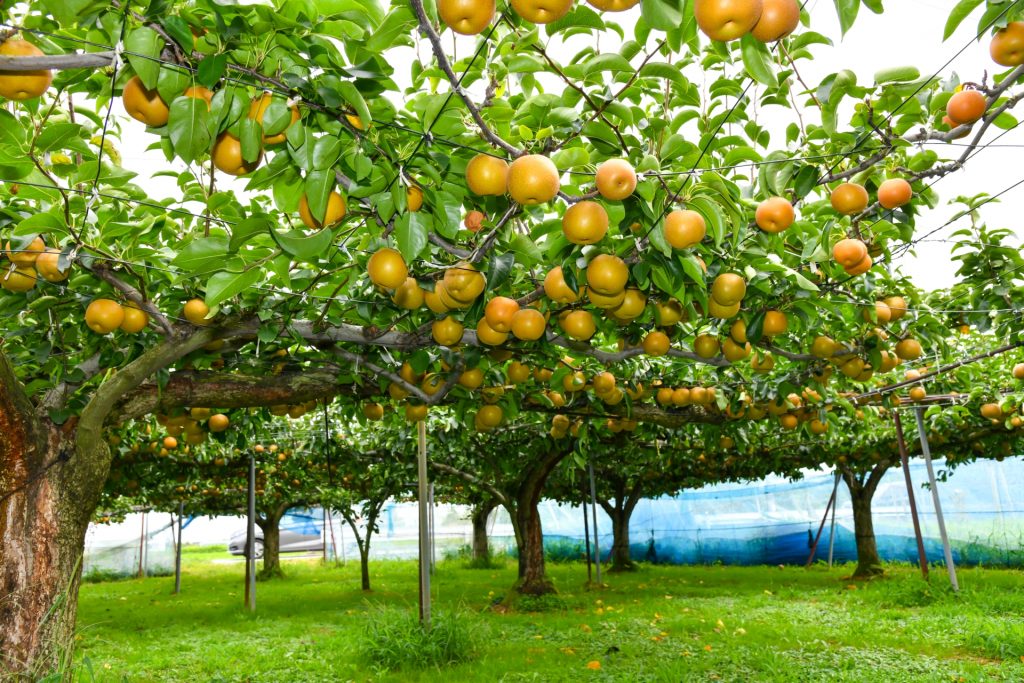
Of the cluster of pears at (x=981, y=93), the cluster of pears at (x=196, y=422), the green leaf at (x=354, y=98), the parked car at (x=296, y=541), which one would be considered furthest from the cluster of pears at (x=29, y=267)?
the parked car at (x=296, y=541)

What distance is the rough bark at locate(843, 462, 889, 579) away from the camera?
1183 cm

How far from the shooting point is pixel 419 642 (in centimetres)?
583

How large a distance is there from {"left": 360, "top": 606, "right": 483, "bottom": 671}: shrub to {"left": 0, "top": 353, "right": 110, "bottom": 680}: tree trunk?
321cm

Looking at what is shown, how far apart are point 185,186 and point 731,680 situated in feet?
16.0

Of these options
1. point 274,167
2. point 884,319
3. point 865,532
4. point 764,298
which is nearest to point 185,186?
point 274,167

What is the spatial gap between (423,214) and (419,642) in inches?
194

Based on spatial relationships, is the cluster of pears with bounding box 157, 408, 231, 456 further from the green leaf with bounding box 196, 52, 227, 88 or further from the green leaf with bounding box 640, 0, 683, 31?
the green leaf with bounding box 640, 0, 683, 31

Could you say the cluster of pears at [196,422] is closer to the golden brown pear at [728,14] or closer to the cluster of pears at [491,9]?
the cluster of pears at [491,9]

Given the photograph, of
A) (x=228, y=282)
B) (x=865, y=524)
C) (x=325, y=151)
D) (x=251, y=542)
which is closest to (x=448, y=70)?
(x=325, y=151)

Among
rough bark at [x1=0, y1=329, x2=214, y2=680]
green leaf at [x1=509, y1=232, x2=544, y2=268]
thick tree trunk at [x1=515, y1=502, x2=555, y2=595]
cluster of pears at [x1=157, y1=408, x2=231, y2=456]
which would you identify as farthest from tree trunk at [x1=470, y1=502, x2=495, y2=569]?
green leaf at [x1=509, y1=232, x2=544, y2=268]

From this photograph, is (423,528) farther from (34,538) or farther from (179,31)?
(179,31)

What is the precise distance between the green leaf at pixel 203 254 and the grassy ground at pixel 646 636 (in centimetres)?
203

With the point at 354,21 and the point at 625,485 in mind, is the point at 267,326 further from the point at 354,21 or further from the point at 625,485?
the point at 625,485

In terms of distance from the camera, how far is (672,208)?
2.13 metres
